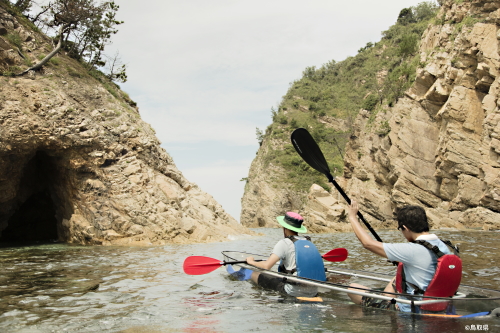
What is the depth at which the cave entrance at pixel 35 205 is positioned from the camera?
1647 cm

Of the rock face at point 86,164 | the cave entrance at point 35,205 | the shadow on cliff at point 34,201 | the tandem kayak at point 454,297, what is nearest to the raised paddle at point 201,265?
the tandem kayak at point 454,297

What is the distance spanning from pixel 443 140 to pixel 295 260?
22.5m

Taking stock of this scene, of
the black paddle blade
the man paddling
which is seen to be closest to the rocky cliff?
the black paddle blade

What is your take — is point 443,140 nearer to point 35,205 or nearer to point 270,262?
point 270,262

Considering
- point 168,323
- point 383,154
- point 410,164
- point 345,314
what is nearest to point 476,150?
point 410,164

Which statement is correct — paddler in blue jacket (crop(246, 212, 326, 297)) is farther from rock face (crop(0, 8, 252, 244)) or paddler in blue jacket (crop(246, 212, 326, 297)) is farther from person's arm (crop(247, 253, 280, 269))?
rock face (crop(0, 8, 252, 244))

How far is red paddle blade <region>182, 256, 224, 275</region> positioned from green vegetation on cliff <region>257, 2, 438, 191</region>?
39.1m

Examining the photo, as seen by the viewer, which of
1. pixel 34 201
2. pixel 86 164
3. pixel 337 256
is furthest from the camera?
pixel 34 201

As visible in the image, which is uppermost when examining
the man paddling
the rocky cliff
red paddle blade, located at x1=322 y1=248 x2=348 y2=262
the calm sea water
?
the rocky cliff

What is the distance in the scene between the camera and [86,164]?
15000 millimetres

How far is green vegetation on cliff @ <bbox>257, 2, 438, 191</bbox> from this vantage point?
50.8 metres

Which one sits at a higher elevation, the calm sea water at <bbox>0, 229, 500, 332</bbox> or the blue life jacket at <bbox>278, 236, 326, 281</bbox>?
the blue life jacket at <bbox>278, 236, 326, 281</bbox>

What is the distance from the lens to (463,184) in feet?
74.4

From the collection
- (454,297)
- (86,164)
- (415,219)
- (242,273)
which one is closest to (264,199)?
(86,164)
